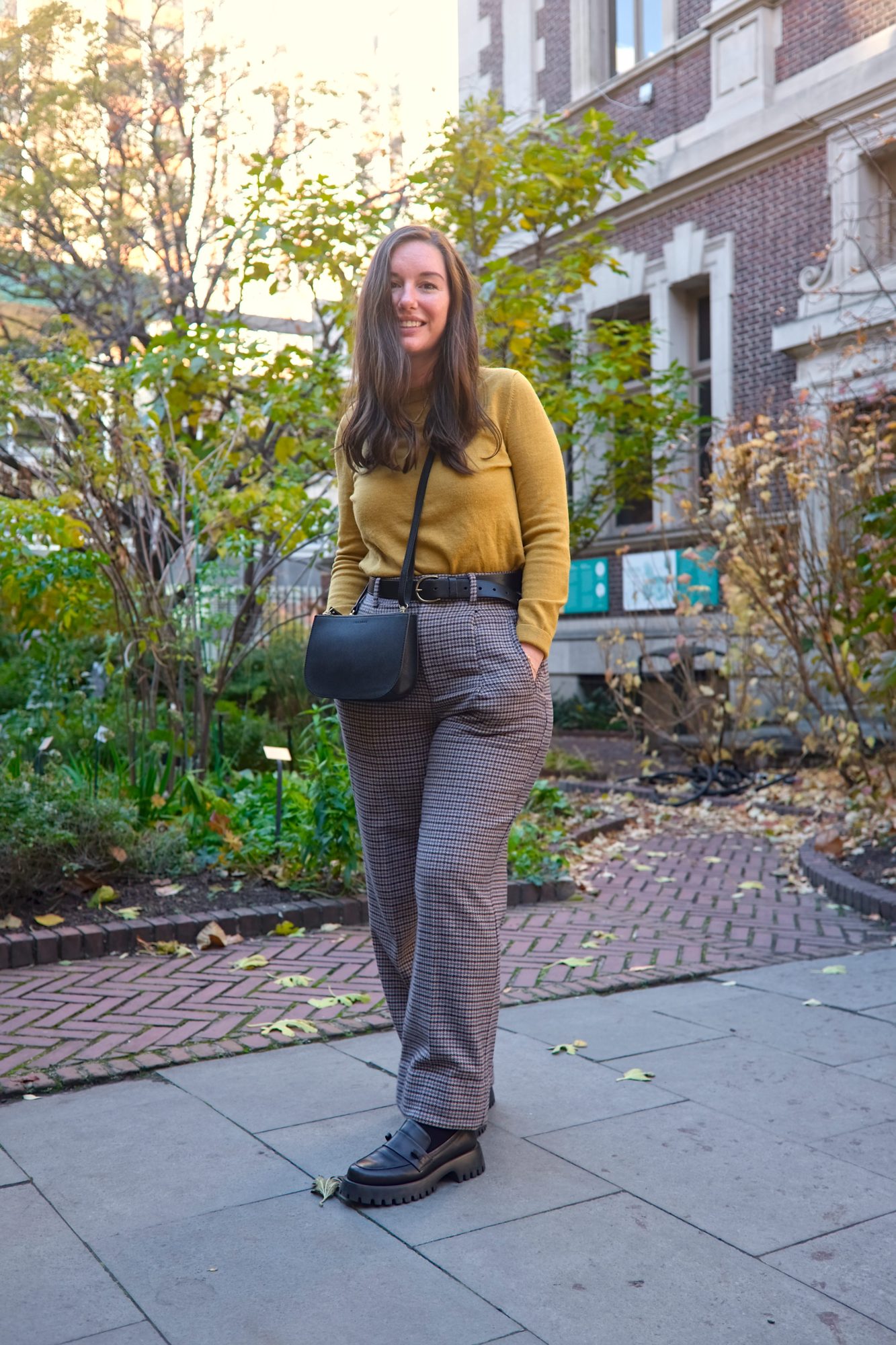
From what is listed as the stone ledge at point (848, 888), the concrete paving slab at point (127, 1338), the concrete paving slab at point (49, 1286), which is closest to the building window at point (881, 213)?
the stone ledge at point (848, 888)

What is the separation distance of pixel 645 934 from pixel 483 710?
2.95m

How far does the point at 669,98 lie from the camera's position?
1559cm

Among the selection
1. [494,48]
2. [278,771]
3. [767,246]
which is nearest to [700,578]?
[767,246]

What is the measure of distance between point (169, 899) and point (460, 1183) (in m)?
3.04

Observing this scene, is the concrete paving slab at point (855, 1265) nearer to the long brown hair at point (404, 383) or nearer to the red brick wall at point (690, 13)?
the long brown hair at point (404, 383)

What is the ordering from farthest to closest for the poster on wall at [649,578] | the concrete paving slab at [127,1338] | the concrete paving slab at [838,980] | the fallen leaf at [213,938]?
the poster on wall at [649,578], the fallen leaf at [213,938], the concrete paving slab at [838,980], the concrete paving slab at [127,1338]

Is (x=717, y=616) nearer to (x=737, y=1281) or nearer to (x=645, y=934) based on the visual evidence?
(x=645, y=934)

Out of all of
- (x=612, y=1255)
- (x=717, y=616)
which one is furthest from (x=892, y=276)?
(x=612, y=1255)

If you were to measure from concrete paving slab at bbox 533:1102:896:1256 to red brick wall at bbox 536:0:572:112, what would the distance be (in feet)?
53.5

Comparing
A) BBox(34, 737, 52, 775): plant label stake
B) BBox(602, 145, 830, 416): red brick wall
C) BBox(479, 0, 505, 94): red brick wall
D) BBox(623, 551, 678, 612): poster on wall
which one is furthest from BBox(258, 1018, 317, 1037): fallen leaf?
BBox(479, 0, 505, 94): red brick wall

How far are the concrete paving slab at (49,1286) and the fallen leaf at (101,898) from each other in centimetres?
279

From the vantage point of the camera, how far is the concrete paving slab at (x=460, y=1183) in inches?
102

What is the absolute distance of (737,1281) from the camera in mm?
2316

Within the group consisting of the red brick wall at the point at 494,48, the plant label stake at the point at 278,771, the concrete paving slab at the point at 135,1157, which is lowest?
the concrete paving slab at the point at 135,1157
